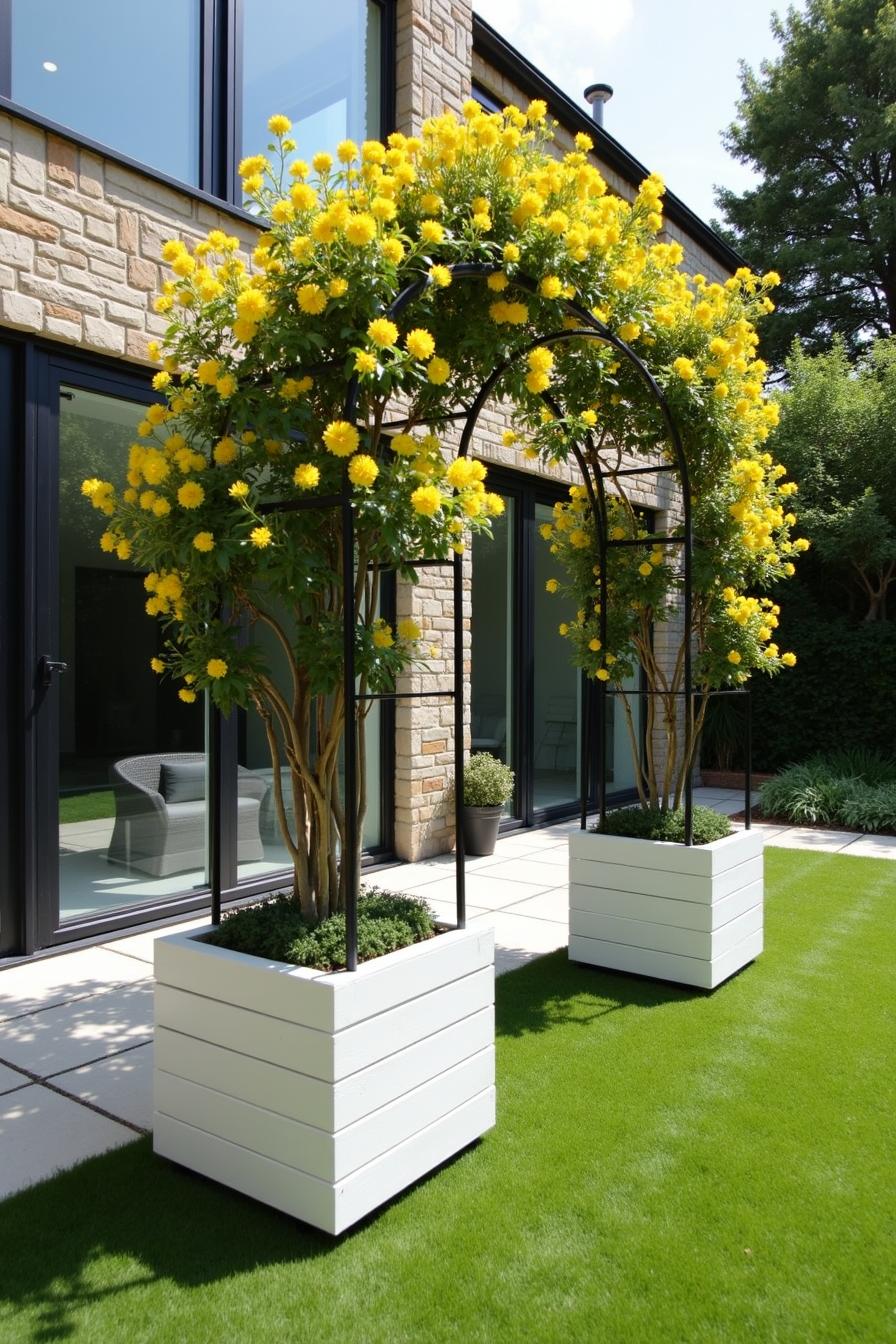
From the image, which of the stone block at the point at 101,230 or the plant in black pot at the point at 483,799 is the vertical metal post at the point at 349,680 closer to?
the stone block at the point at 101,230

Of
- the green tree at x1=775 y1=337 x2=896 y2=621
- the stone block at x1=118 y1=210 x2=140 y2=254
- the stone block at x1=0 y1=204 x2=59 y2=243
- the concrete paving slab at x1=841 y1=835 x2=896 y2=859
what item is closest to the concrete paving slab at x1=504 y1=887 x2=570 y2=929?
the concrete paving slab at x1=841 y1=835 x2=896 y2=859

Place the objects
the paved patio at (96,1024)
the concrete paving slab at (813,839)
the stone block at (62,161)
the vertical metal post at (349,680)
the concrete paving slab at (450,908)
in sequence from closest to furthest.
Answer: the vertical metal post at (349,680), the paved patio at (96,1024), the stone block at (62,161), the concrete paving slab at (450,908), the concrete paving slab at (813,839)

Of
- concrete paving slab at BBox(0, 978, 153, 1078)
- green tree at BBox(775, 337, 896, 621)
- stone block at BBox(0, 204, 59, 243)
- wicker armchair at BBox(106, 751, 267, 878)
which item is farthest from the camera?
green tree at BBox(775, 337, 896, 621)

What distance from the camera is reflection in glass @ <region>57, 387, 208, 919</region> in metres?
4.00

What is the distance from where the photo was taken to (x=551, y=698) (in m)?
7.43

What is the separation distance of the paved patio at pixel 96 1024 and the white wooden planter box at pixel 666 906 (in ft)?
1.26

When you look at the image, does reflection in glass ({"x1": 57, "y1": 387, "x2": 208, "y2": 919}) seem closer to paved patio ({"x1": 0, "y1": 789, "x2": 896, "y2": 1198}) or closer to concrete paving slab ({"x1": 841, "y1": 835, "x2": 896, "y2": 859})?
paved patio ({"x1": 0, "y1": 789, "x2": 896, "y2": 1198})

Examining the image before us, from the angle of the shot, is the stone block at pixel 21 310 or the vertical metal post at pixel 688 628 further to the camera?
the vertical metal post at pixel 688 628

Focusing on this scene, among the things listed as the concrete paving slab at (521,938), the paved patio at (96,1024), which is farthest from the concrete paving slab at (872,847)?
the concrete paving slab at (521,938)

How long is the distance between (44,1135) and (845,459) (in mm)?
8840

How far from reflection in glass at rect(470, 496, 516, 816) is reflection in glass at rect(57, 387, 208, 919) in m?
2.66

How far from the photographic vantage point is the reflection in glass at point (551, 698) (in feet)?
23.4

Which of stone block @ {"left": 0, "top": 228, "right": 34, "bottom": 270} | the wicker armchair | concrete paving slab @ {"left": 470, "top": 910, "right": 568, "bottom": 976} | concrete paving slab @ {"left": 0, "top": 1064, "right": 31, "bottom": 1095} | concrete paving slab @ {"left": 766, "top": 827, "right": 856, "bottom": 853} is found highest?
stone block @ {"left": 0, "top": 228, "right": 34, "bottom": 270}

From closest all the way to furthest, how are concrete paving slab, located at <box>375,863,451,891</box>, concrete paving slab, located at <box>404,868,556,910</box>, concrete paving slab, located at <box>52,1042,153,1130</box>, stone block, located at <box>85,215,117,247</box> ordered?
concrete paving slab, located at <box>52,1042,153,1130</box>, stone block, located at <box>85,215,117,247</box>, concrete paving slab, located at <box>404,868,556,910</box>, concrete paving slab, located at <box>375,863,451,891</box>
